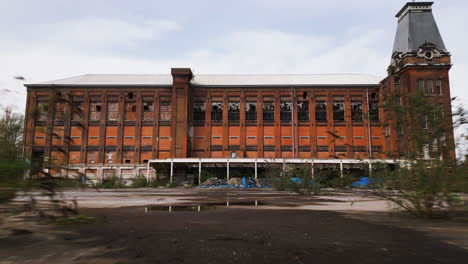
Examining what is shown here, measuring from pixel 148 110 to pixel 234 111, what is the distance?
11.5m

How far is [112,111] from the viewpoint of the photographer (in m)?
40.1

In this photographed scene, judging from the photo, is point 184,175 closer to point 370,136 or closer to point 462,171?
point 370,136

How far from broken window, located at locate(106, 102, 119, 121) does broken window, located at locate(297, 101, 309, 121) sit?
80.0 feet

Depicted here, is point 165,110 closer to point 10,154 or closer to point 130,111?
point 130,111

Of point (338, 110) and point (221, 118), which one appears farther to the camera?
point (338, 110)

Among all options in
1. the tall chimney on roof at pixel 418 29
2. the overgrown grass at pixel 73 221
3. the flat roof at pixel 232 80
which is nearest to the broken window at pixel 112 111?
the flat roof at pixel 232 80

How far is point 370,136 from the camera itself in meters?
39.1

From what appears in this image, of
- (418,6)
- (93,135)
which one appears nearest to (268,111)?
(418,6)

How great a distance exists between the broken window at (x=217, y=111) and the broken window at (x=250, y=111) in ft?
11.4

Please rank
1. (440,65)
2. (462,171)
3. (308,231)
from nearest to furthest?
(308,231) < (462,171) < (440,65)

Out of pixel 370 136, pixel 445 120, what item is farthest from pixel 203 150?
pixel 445 120

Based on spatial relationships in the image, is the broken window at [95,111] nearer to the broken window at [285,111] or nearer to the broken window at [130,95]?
the broken window at [130,95]

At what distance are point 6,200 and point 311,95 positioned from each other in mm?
40196

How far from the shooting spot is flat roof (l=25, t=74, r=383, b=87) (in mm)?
41031
